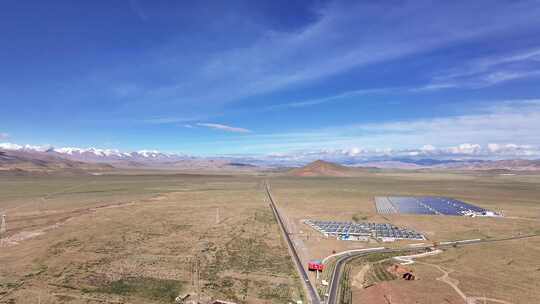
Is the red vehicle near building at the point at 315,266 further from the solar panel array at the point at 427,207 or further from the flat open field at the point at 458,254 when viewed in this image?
the solar panel array at the point at 427,207

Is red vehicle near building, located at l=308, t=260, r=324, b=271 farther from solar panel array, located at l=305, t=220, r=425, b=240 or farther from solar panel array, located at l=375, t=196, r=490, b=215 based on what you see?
solar panel array, located at l=375, t=196, r=490, b=215

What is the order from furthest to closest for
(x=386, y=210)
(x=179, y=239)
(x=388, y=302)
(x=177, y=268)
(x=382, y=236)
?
Result: (x=386, y=210)
(x=382, y=236)
(x=179, y=239)
(x=177, y=268)
(x=388, y=302)

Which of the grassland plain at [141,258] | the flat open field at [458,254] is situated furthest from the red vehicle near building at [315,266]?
the flat open field at [458,254]

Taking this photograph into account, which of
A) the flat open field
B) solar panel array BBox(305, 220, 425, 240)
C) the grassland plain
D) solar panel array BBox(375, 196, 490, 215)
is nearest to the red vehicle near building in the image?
the grassland plain

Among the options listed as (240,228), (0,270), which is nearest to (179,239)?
(240,228)

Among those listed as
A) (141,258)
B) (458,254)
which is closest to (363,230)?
(458,254)

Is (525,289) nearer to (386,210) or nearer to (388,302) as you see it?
(388,302)

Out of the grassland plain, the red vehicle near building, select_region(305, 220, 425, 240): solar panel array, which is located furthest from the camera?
select_region(305, 220, 425, 240): solar panel array

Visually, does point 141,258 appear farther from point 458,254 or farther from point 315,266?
point 458,254
